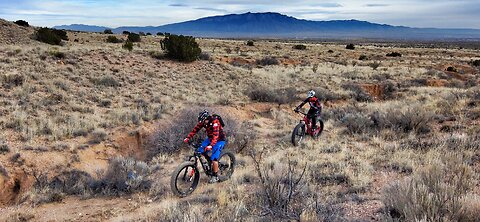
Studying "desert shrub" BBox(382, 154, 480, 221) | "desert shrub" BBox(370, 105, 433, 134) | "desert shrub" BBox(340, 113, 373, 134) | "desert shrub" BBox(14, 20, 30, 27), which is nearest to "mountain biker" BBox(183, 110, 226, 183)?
"desert shrub" BBox(382, 154, 480, 221)

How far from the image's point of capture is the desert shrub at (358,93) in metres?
19.6

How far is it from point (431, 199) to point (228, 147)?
6.97 metres

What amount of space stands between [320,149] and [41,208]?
6.26 metres

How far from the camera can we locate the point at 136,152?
10875 mm

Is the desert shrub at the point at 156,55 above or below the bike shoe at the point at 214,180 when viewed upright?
above

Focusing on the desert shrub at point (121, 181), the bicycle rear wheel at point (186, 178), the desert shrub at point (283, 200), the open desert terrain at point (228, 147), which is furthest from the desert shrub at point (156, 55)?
the desert shrub at point (283, 200)

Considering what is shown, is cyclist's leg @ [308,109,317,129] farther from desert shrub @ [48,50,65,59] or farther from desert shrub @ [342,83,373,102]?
desert shrub @ [48,50,65,59]

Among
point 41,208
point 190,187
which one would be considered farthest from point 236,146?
point 41,208

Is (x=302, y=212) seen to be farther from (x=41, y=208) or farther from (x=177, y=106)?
(x=177, y=106)

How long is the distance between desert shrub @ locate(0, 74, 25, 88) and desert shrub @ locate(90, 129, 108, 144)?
520 cm

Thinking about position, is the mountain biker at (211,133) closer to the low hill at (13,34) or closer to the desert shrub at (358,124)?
the desert shrub at (358,124)

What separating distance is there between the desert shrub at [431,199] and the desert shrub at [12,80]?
43.4 feet

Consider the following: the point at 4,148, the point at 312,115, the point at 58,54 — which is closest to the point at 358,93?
the point at 312,115

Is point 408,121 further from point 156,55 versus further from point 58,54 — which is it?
point 58,54
